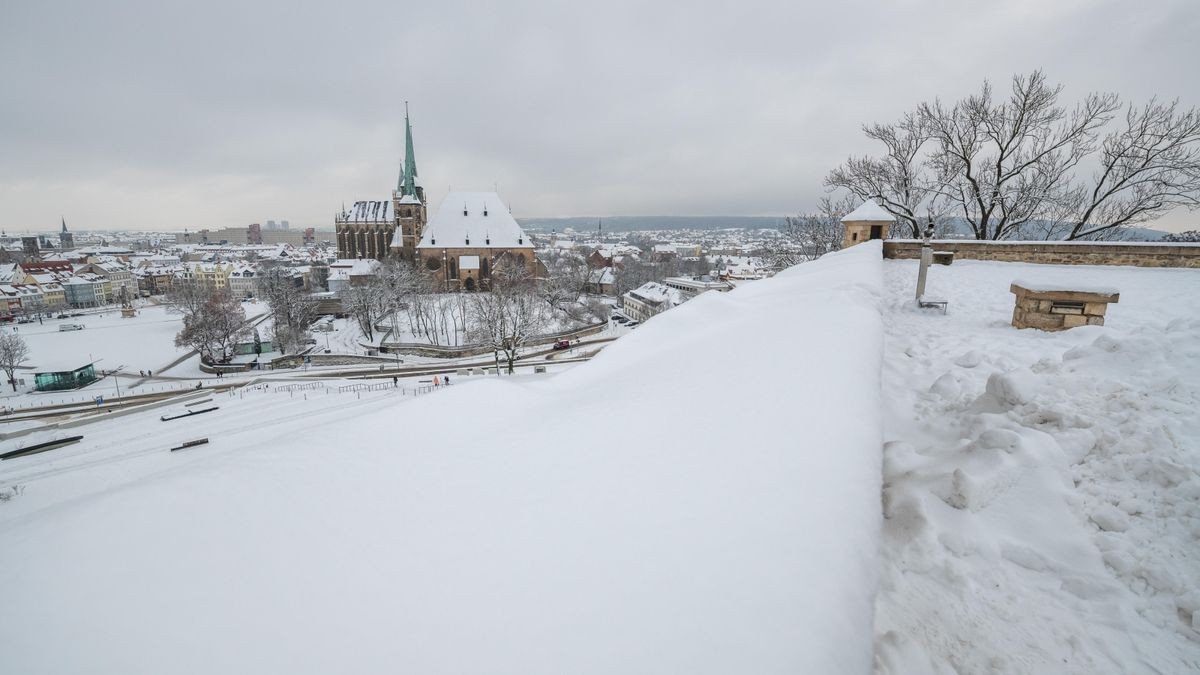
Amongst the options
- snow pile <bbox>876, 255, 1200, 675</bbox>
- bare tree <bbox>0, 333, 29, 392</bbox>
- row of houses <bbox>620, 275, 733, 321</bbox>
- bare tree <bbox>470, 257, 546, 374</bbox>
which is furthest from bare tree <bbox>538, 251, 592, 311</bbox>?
snow pile <bbox>876, 255, 1200, 675</bbox>

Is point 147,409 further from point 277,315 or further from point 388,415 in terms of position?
point 388,415

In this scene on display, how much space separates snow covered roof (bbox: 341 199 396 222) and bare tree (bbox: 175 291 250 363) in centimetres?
2879

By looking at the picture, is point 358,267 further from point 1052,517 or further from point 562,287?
point 1052,517

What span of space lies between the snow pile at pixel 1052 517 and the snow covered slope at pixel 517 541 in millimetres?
523

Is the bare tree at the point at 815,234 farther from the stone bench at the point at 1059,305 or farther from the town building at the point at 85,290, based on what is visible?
the town building at the point at 85,290

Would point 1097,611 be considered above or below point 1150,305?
below

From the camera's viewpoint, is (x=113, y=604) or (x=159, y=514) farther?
(x=159, y=514)

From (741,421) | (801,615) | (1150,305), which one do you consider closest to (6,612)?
(801,615)

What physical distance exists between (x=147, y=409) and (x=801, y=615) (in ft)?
89.7

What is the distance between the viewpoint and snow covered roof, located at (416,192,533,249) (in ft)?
156

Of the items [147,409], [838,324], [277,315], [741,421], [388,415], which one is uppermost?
[838,324]

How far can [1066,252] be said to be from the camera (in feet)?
36.6

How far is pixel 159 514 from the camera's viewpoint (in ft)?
9.84

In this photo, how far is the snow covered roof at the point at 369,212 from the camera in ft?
196
